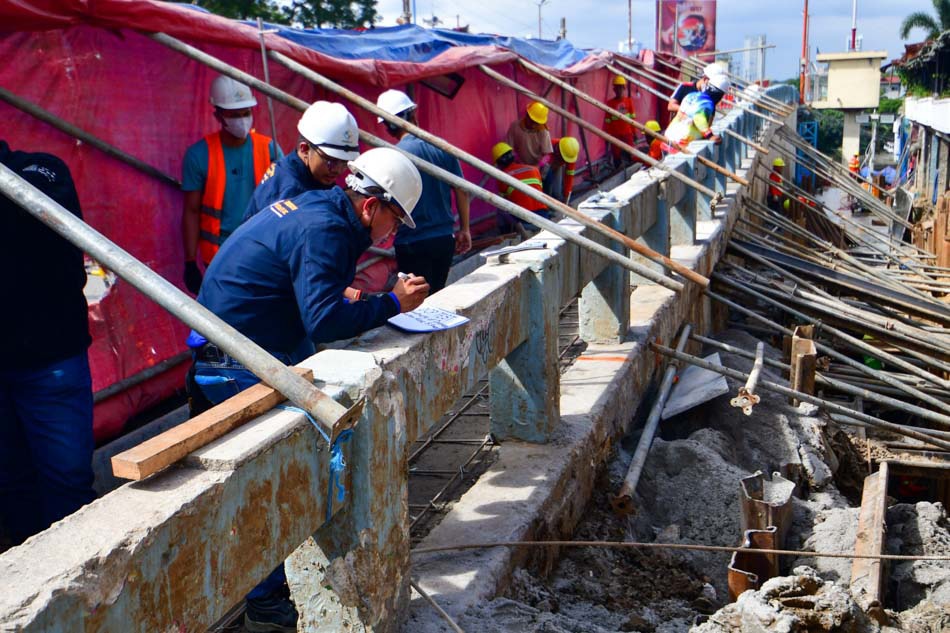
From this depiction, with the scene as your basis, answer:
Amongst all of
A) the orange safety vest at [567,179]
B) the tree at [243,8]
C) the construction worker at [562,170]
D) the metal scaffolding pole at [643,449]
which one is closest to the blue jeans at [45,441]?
the metal scaffolding pole at [643,449]

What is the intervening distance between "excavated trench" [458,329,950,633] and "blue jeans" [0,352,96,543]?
1783 mm

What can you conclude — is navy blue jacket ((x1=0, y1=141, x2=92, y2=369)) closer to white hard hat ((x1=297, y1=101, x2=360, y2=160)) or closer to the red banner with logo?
white hard hat ((x1=297, y1=101, x2=360, y2=160))

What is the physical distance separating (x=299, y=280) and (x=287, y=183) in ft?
4.66

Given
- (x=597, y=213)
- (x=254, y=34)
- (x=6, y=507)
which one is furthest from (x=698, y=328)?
(x=6, y=507)

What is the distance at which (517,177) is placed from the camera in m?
11.4

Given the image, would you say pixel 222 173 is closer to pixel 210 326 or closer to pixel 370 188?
pixel 370 188

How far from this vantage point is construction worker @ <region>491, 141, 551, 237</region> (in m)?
10.9

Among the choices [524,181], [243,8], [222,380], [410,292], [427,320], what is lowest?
[524,181]

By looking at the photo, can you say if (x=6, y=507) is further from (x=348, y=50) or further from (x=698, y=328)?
(x=698, y=328)

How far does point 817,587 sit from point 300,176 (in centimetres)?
295

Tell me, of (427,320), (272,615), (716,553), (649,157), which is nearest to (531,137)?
(649,157)

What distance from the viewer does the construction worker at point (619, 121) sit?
16.7 metres

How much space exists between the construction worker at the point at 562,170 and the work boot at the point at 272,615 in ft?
32.2

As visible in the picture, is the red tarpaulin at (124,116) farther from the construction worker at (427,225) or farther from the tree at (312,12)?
the tree at (312,12)
